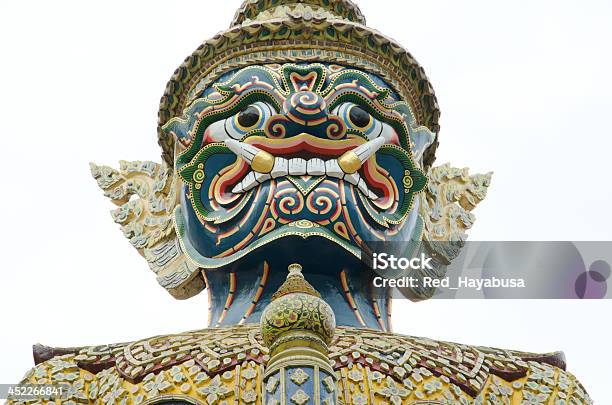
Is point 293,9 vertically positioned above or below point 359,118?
above

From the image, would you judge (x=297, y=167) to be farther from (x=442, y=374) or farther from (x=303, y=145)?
(x=442, y=374)

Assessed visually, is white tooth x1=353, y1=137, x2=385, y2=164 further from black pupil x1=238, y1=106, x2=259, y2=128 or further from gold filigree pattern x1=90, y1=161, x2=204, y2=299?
gold filigree pattern x1=90, y1=161, x2=204, y2=299

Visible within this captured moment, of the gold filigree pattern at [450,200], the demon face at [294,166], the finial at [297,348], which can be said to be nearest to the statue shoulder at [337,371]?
the demon face at [294,166]

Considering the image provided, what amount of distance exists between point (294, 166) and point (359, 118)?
0.76m

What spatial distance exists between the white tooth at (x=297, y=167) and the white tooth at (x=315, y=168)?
0.11 feet

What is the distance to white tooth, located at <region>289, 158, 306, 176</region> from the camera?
A: 8.47 m

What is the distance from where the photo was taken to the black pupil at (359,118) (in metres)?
8.89

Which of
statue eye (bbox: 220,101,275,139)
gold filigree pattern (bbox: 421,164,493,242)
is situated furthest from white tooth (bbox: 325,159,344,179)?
gold filigree pattern (bbox: 421,164,493,242)

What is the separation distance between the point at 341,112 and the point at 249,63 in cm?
106

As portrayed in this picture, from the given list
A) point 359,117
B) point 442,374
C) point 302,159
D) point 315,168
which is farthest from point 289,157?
point 442,374

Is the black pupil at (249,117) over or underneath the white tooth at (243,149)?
over

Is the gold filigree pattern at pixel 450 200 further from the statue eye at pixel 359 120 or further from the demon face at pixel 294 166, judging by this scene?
the statue eye at pixel 359 120

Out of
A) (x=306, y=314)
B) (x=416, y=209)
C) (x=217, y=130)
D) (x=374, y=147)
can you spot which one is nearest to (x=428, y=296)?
(x=416, y=209)

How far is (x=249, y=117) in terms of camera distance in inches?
348
